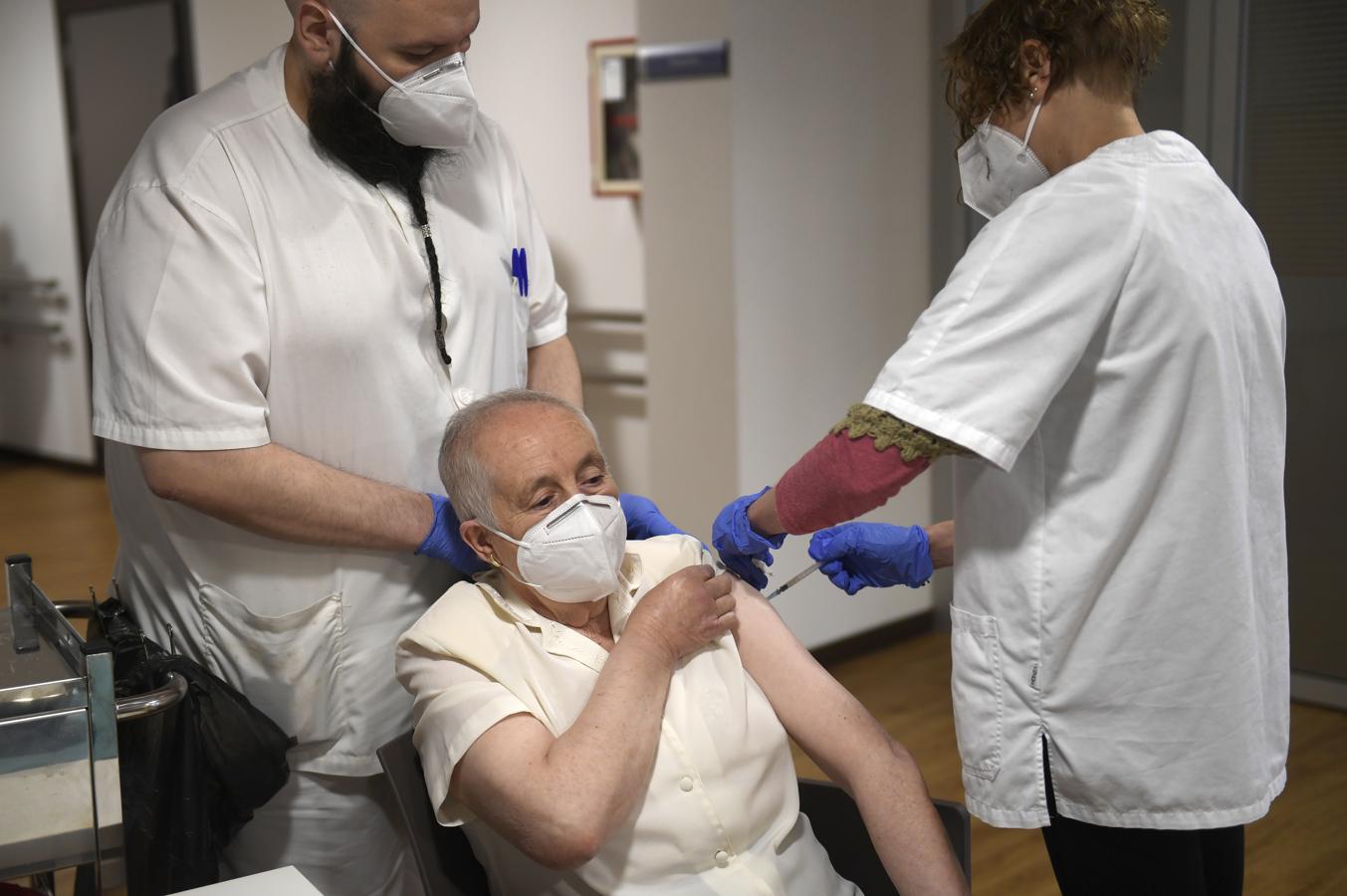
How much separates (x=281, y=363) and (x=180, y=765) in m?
0.51

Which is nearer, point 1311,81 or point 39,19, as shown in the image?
point 1311,81

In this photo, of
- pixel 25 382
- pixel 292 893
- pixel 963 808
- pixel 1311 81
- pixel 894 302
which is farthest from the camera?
pixel 25 382

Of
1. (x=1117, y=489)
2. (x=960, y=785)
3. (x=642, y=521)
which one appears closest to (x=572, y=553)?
(x=642, y=521)

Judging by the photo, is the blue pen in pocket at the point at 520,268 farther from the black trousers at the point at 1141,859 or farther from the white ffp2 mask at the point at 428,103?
the black trousers at the point at 1141,859

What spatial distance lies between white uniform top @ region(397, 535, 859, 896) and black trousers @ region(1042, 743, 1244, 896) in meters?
0.30

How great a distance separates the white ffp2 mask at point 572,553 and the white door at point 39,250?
6081mm

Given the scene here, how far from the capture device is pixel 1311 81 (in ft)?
10.9

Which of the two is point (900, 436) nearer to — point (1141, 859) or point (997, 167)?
point (997, 167)

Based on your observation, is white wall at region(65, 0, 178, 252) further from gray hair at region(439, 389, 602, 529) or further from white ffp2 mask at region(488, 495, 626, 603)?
white ffp2 mask at region(488, 495, 626, 603)

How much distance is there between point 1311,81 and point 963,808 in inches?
→ 100

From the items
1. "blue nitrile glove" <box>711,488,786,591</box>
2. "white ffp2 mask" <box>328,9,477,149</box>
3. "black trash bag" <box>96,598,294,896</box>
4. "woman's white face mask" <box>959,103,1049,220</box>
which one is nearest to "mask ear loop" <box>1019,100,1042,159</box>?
"woman's white face mask" <box>959,103,1049,220</box>

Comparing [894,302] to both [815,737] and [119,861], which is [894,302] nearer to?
[815,737]

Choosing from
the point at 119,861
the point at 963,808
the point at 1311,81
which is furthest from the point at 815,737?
the point at 1311,81

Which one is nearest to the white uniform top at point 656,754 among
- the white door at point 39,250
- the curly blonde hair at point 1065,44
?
the curly blonde hair at point 1065,44
